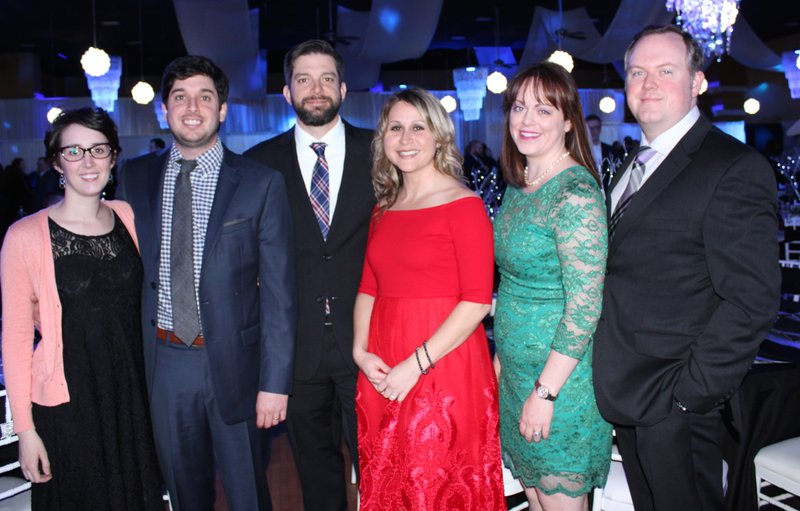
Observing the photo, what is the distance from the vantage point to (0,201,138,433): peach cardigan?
2.01m

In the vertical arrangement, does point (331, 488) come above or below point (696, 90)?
below

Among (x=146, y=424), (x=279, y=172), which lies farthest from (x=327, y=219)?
(x=146, y=424)

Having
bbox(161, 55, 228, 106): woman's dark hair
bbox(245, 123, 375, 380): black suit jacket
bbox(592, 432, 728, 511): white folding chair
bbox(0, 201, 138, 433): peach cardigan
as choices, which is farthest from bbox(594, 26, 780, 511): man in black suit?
bbox(0, 201, 138, 433): peach cardigan

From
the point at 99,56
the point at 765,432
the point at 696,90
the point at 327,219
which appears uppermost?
the point at 99,56

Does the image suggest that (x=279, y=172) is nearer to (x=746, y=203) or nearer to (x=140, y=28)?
(x=746, y=203)

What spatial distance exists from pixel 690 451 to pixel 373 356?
0.91 metres

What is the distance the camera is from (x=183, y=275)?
216cm

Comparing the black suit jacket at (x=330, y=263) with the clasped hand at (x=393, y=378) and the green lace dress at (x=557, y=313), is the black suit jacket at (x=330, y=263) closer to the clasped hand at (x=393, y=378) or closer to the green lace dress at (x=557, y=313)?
the clasped hand at (x=393, y=378)

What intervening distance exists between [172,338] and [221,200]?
47 centimetres

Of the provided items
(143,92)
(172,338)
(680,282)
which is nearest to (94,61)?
(143,92)

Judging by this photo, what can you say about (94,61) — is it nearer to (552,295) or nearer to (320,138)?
(320,138)

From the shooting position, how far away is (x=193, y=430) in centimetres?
220

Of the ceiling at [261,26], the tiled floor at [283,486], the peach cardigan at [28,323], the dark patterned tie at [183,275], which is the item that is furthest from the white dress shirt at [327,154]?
the ceiling at [261,26]

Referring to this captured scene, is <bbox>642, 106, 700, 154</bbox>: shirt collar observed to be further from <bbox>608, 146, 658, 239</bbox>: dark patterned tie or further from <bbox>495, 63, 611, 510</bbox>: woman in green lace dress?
<bbox>495, 63, 611, 510</bbox>: woman in green lace dress
